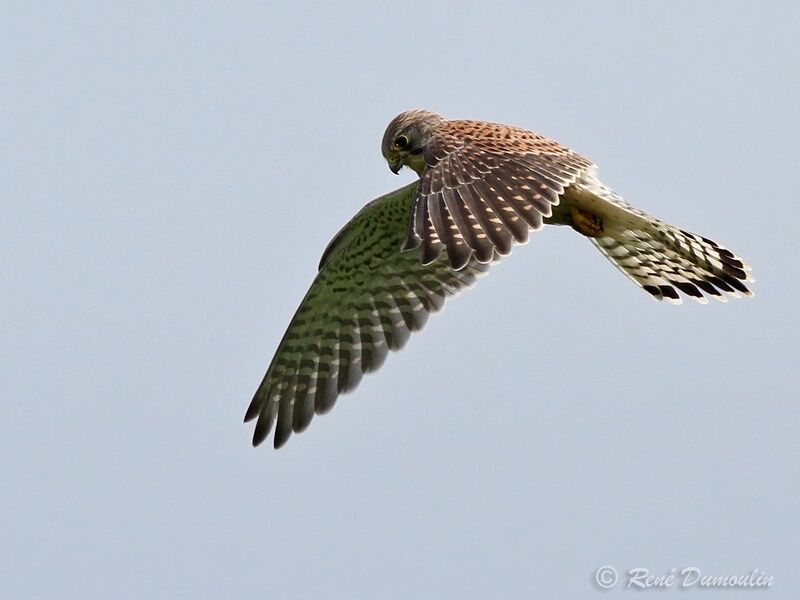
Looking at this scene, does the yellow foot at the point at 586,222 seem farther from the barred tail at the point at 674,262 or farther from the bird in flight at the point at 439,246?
the barred tail at the point at 674,262

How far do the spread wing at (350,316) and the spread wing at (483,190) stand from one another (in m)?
1.60

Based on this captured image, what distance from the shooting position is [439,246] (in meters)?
8.88

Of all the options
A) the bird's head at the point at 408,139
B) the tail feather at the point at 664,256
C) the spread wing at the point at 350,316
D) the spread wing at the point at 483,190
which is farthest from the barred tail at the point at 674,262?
the bird's head at the point at 408,139

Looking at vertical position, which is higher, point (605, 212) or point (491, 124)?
point (491, 124)

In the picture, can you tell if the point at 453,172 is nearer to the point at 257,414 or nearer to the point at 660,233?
the point at 660,233

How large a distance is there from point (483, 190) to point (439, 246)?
739 millimetres

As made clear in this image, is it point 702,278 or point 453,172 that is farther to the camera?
point 702,278

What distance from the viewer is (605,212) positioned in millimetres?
10984

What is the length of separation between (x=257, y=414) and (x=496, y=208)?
3.57 m

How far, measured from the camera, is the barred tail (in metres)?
11.1

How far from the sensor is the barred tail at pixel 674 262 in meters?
11.1

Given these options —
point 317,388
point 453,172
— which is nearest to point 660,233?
point 453,172

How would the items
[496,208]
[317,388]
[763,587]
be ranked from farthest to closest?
[317,388] < [763,587] < [496,208]

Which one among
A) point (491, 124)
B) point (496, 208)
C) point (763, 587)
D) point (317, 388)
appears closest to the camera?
point (496, 208)
